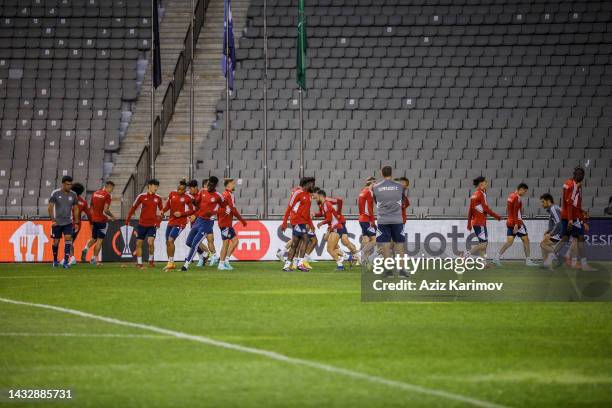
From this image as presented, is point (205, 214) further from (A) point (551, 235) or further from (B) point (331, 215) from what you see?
(A) point (551, 235)

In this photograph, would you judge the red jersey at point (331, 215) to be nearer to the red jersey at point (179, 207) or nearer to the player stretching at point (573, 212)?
the red jersey at point (179, 207)

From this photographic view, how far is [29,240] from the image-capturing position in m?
32.0

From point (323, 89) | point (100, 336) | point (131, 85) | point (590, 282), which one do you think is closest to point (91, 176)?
point (131, 85)

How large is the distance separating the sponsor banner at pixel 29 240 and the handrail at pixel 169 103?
109 inches

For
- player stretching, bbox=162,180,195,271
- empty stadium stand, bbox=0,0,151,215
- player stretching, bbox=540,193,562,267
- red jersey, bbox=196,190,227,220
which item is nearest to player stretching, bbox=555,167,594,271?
player stretching, bbox=540,193,562,267

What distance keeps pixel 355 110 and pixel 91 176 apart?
8.84 metres

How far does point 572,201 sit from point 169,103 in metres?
18.8

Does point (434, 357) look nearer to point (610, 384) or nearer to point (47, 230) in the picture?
point (610, 384)

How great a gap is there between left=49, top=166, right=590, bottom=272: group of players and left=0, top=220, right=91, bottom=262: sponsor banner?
1.45m

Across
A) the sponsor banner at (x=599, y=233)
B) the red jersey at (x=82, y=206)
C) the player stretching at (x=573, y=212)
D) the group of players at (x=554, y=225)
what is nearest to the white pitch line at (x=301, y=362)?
the group of players at (x=554, y=225)

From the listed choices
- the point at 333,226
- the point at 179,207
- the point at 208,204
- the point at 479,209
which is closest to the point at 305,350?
the point at 208,204

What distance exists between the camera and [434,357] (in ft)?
33.6

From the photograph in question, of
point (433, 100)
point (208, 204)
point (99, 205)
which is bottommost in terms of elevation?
point (99, 205)

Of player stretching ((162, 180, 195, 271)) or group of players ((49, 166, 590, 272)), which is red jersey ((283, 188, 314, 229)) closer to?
group of players ((49, 166, 590, 272))
